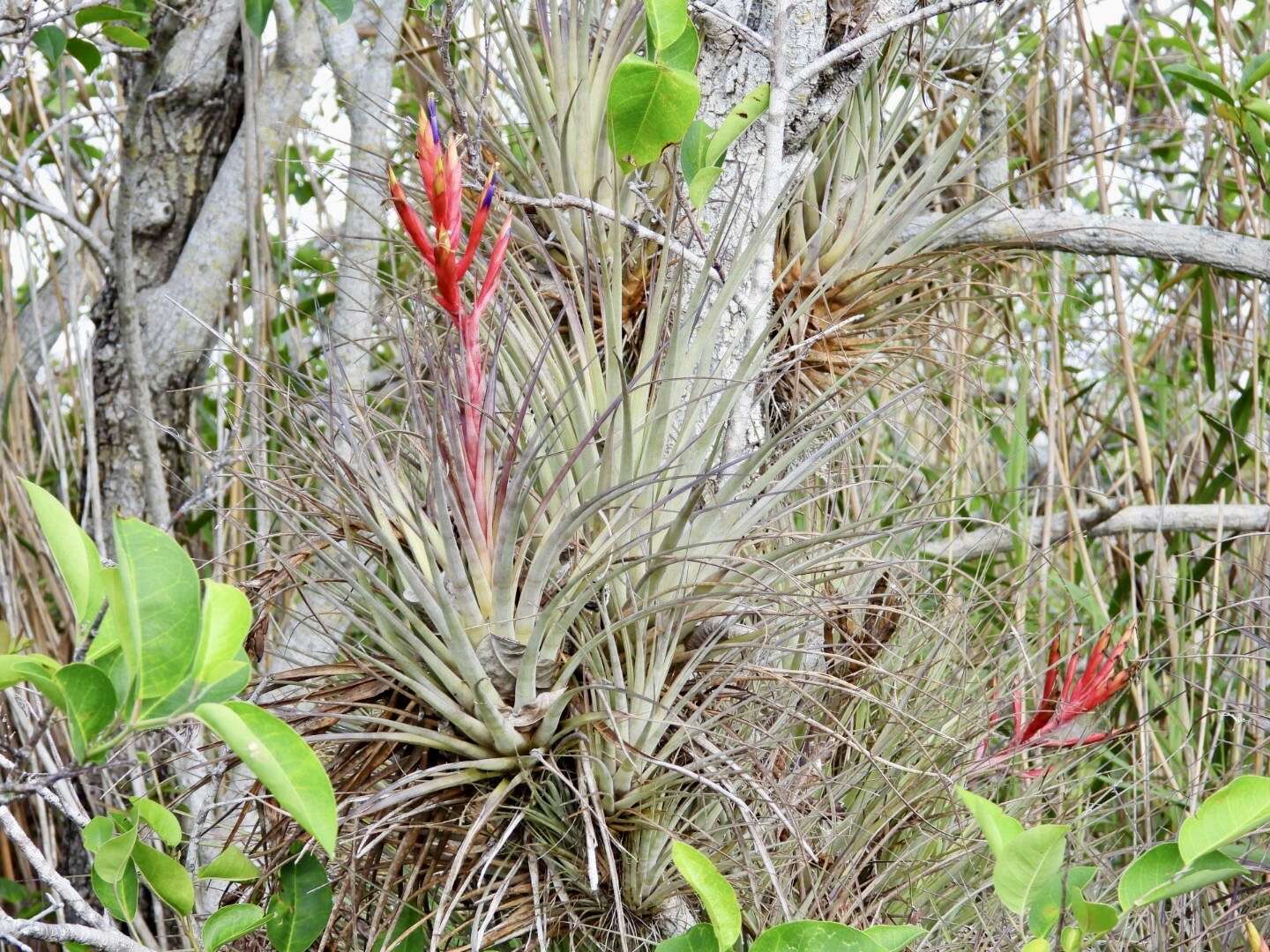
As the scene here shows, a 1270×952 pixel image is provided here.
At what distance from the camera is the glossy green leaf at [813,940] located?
1.72 ft

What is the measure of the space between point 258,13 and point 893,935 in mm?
899

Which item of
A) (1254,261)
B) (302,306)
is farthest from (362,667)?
(302,306)

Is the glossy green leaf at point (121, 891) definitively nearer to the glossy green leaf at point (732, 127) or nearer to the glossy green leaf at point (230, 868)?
the glossy green leaf at point (230, 868)

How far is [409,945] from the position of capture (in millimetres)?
669

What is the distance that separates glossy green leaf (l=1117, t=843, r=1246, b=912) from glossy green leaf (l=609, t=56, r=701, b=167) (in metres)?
0.45

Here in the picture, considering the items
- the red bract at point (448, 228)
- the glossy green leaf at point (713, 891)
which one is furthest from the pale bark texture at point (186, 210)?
the glossy green leaf at point (713, 891)

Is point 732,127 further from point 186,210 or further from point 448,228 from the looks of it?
point 186,210

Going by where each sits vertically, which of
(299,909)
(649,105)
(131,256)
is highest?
(649,105)

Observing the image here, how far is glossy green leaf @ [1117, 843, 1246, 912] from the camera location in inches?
21.7

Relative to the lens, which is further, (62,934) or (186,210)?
(186,210)

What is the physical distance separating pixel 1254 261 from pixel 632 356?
632 millimetres

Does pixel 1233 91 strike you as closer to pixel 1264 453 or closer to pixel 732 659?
pixel 1264 453

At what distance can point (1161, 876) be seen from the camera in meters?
0.56

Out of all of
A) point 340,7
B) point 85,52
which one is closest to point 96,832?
point 340,7
